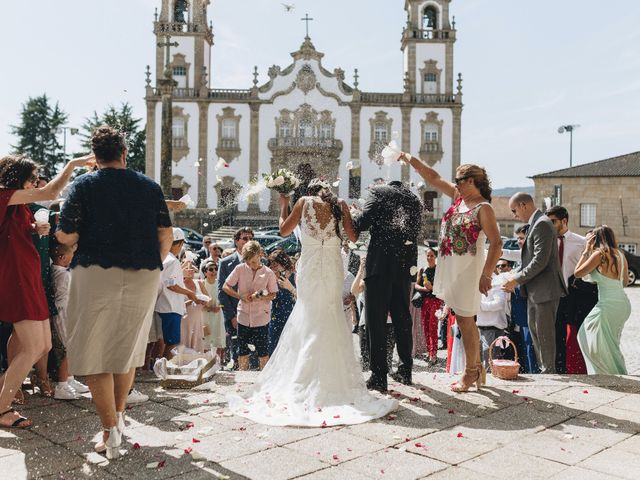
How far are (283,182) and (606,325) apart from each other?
3.63 m

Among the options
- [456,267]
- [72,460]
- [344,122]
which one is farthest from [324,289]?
[344,122]

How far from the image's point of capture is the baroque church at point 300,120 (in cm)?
4603

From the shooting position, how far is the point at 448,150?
1821 inches

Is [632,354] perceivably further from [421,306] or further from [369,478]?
[369,478]

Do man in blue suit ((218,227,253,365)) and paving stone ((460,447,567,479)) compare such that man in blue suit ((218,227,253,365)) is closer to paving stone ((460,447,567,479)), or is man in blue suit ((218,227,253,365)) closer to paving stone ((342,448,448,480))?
paving stone ((342,448,448,480))

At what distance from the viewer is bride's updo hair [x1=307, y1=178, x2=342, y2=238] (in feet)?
18.1

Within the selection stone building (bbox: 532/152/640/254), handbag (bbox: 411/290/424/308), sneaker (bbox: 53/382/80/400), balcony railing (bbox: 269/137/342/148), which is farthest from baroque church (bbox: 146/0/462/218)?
sneaker (bbox: 53/382/80/400)

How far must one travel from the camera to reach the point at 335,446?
13.5ft

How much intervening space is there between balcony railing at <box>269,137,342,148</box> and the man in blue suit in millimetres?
37379

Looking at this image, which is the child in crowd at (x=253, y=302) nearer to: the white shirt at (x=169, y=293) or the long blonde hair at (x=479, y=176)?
Result: the white shirt at (x=169, y=293)

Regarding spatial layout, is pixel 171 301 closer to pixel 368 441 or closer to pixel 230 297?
pixel 230 297

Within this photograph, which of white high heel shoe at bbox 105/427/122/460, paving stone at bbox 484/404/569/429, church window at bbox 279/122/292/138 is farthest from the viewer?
church window at bbox 279/122/292/138

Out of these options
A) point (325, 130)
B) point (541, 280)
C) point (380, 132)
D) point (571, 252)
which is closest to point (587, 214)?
point (380, 132)

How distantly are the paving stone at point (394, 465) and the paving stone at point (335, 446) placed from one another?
0.08 m
